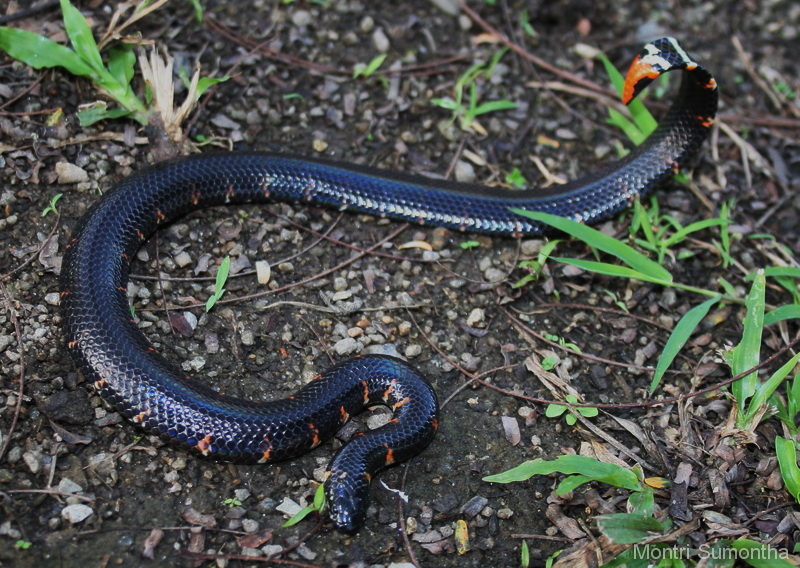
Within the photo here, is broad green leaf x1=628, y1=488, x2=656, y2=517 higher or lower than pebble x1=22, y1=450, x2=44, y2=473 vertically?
lower

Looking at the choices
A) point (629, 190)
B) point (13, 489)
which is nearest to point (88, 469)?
point (13, 489)

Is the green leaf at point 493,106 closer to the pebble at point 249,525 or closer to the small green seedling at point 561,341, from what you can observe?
the small green seedling at point 561,341

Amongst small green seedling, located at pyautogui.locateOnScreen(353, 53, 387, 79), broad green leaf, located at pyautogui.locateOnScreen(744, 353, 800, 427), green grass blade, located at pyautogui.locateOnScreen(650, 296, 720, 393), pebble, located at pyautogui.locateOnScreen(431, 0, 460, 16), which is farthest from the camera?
pebble, located at pyautogui.locateOnScreen(431, 0, 460, 16)

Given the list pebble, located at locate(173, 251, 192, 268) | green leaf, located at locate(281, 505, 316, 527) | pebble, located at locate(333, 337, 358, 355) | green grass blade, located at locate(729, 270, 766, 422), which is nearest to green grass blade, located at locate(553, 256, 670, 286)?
green grass blade, located at locate(729, 270, 766, 422)

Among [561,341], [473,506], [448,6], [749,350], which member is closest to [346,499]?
[473,506]

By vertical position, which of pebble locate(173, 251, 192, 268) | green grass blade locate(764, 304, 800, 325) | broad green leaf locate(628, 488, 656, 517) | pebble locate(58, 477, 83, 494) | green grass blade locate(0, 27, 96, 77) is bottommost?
pebble locate(58, 477, 83, 494)

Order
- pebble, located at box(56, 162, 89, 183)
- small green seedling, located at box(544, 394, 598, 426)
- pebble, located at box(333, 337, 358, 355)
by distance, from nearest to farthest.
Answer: small green seedling, located at box(544, 394, 598, 426) < pebble, located at box(333, 337, 358, 355) < pebble, located at box(56, 162, 89, 183)

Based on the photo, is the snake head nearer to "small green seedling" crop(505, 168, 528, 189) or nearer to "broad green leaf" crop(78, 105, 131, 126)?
"small green seedling" crop(505, 168, 528, 189)
